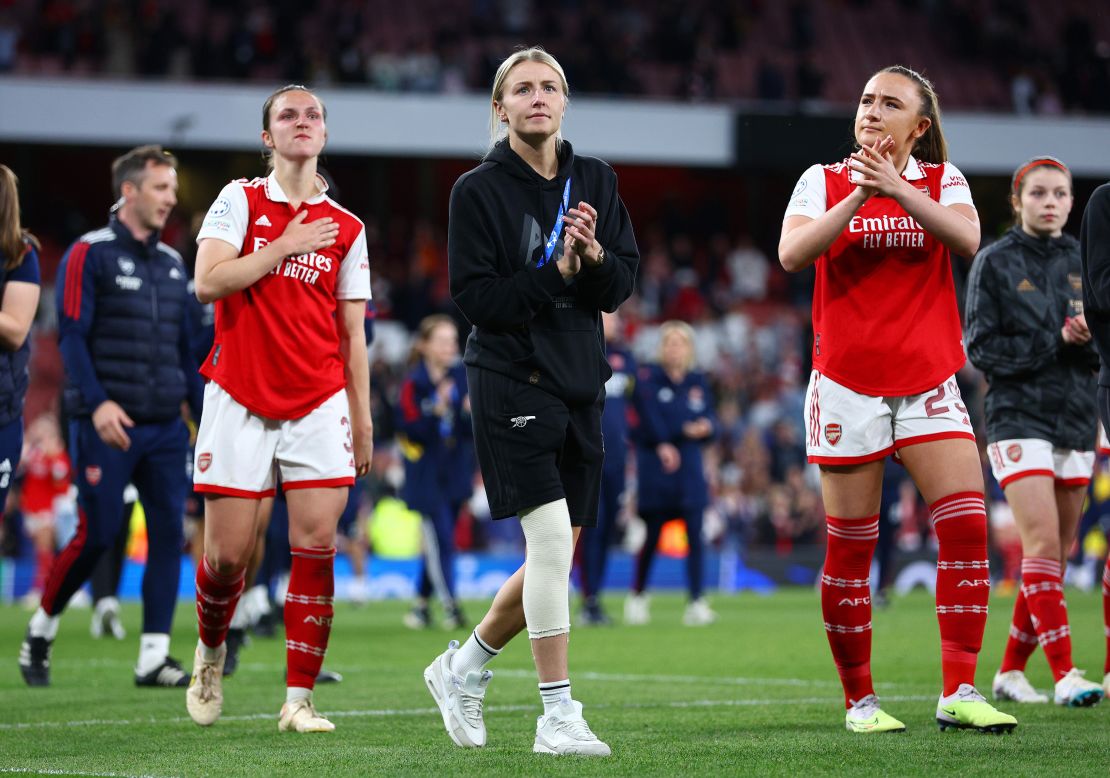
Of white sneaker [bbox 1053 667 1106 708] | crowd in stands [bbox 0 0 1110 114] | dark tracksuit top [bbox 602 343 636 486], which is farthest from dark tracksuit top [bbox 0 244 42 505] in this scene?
crowd in stands [bbox 0 0 1110 114]

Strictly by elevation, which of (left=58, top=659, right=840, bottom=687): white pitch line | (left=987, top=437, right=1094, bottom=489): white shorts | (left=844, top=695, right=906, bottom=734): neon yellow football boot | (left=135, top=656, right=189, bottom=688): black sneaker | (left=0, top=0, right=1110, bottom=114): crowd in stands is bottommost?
(left=58, top=659, right=840, bottom=687): white pitch line

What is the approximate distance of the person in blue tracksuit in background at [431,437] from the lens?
12594 mm

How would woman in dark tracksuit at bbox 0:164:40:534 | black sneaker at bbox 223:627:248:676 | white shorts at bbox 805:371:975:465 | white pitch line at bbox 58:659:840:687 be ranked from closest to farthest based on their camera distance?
white shorts at bbox 805:371:975:465 < woman in dark tracksuit at bbox 0:164:40:534 < white pitch line at bbox 58:659:840:687 < black sneaker at bbox 223:627:248:676

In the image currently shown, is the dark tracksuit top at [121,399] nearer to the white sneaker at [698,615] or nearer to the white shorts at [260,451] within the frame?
the white shorts at [260,451]

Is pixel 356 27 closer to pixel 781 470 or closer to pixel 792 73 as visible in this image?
pixel 792 73

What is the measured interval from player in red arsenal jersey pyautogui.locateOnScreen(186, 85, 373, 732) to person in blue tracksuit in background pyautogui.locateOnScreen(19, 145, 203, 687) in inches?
76.2

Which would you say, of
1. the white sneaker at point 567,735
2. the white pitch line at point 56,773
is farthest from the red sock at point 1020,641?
the white pitch line at point 56,773

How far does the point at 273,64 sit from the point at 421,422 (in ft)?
56.1

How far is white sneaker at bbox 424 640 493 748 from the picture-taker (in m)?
5.41

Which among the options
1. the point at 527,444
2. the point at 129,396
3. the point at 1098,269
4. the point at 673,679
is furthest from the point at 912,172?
the point at 129,396

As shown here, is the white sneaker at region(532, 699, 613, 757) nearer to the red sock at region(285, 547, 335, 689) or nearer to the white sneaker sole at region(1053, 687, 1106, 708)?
the red sock at region(285, 547, 335, 689)

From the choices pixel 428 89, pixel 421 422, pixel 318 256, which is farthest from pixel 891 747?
pixel 428 89

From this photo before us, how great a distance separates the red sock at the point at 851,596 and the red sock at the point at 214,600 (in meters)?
2.29

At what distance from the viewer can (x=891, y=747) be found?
517 cm
